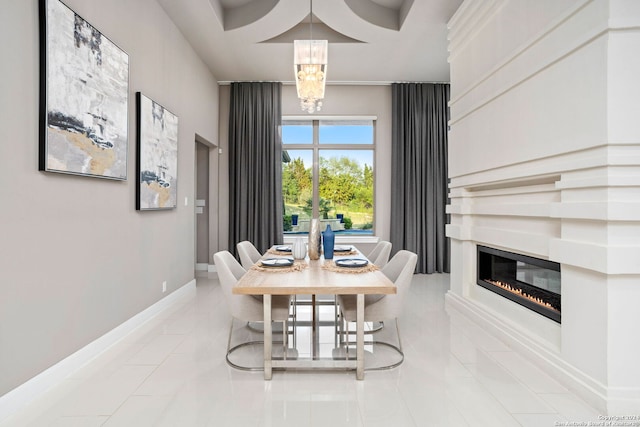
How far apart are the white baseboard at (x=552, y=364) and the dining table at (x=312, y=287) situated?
1133 mm

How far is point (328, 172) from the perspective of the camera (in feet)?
A: 21.9

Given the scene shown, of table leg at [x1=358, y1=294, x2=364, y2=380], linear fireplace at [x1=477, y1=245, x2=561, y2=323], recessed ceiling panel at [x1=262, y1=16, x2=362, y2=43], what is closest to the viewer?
table leg at [x1=358, y1=294, x2=364, y2=380]

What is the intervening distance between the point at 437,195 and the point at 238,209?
3266 millimetres

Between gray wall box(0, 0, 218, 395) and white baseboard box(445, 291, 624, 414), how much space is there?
121 inches

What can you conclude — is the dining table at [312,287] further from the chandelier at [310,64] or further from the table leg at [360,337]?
the chandelier at [310,64]

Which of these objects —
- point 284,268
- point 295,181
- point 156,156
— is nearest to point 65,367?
point 284,268

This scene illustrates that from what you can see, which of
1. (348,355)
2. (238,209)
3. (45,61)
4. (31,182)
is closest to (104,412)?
(31,182)

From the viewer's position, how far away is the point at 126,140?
3.21 metres

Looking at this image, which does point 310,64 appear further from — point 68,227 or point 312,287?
point 68,227

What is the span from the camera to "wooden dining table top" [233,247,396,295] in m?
2.27

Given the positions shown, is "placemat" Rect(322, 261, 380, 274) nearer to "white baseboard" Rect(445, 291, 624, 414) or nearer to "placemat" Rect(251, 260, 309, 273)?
"placemat" Rect(251, 260, 309, 273)

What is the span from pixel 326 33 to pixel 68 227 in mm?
3805

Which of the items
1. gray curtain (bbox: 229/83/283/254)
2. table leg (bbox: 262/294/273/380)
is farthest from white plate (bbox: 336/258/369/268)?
gray curtain (bbox: 229/83/283/254)

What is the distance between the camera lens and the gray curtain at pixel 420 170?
20.8ft
